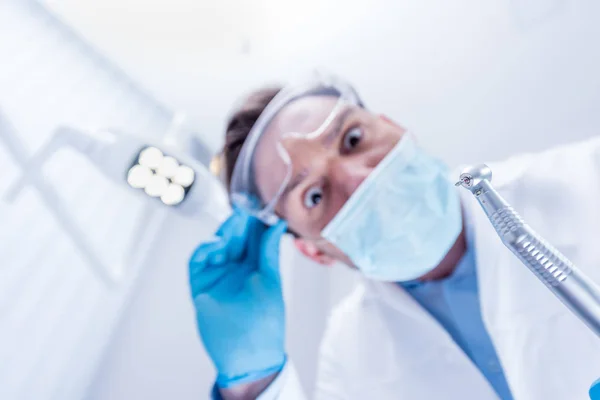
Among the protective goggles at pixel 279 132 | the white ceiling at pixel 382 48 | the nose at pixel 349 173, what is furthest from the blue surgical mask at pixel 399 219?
the white ceiling at pixel 382 48

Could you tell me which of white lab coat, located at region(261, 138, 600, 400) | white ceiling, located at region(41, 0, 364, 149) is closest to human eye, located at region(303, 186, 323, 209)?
white lab coat, located at region(261, 138, 600, 400)

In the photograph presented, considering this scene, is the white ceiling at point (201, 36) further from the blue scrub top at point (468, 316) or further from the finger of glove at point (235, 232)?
the blue scrub top at point (468, 316)

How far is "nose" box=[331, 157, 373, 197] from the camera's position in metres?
0.79

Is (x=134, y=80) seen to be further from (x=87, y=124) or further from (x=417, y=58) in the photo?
(x=417, y=58)

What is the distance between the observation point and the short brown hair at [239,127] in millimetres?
946

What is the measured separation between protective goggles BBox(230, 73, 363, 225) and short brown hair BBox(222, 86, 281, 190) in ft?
0.13

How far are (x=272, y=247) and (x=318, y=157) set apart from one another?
0.67ft

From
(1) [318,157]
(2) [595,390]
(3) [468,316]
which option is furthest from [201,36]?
(2) [595,390]

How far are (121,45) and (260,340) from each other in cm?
83

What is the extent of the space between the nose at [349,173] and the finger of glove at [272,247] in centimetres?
14

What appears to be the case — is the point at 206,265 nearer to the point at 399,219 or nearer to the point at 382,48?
the point at 399,219

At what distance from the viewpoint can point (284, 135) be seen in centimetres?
84

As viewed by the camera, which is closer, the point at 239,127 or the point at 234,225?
Answer: the point at 234,225

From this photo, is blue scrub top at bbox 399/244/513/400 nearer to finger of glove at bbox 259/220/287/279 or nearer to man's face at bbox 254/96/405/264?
man's face at bbox 254/96/405/264
